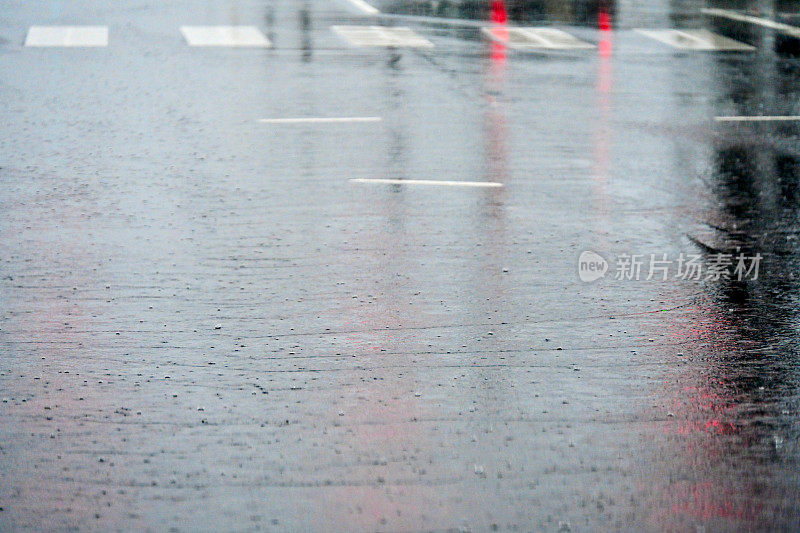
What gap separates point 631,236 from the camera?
9.62 meters

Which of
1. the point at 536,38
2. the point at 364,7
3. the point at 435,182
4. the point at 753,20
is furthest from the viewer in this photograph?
the point at 364,7

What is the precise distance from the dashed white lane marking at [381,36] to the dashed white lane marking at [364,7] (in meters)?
2.39

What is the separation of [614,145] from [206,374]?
702 centimetres

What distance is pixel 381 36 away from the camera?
69.6 ft

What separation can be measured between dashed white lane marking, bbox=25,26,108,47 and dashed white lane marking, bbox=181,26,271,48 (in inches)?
51.5

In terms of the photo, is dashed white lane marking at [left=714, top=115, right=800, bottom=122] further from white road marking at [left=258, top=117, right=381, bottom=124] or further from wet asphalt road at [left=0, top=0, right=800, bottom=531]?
white road marking at [left=258, top=117, right=381, bottom=124]

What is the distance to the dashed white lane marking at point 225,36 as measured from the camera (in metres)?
19.8

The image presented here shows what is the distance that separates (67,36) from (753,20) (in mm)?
12249

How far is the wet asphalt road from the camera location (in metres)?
5.59

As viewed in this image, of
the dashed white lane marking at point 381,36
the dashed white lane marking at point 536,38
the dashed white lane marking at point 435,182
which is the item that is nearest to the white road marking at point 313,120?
the dashed white lane marking at point 435,182

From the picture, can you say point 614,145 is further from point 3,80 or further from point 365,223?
point 3,80

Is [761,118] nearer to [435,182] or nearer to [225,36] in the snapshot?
[435,182]

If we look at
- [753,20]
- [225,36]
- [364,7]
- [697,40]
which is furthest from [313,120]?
[753,20]

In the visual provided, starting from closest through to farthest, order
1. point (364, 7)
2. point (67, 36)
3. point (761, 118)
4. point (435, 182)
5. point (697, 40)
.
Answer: point (435, 182), point (761, 118), point (67, 36), point (697, 40), point (364, 7)
